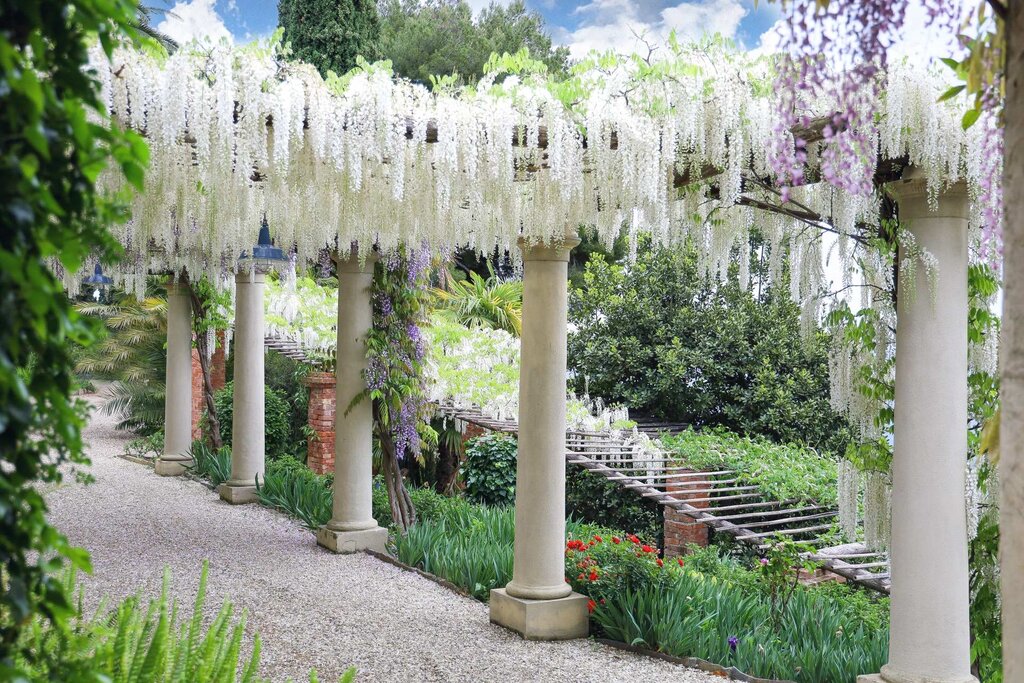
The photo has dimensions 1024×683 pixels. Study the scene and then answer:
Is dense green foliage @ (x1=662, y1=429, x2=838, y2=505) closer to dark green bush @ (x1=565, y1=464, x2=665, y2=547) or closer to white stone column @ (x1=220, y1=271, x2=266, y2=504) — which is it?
dark green bush @ (x1=565, y1=464, x2=665, y2=547)

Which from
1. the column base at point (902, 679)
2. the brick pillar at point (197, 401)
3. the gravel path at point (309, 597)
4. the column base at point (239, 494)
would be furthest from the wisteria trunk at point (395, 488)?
the brick pillar at point (197, 401)

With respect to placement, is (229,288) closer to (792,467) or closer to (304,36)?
(792,467)

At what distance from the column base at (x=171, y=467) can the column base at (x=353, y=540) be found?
4.24 meters

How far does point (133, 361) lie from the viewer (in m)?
15.0

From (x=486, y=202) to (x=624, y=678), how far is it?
104 inches

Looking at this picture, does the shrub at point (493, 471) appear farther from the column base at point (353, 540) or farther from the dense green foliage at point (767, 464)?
the column base at point (353, 540)

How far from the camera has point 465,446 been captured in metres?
10.2

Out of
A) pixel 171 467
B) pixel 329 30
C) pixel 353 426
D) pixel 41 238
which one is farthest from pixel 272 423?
pixel 41 238

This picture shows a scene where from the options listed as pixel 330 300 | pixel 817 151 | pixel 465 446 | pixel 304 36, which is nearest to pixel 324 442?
pixel 465 446

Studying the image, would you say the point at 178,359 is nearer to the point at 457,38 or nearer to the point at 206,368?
the point at 206,368

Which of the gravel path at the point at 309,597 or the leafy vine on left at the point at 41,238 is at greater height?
the leafy vine on left at the point at 41,238

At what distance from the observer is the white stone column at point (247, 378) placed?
355 inches

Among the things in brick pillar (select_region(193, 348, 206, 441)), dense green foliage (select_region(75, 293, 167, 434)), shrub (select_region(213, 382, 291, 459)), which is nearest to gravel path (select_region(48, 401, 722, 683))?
shrub (select_region(213, 382, 291, 459))

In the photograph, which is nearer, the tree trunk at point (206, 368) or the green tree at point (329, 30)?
the tree trunk at point (206, 368)
